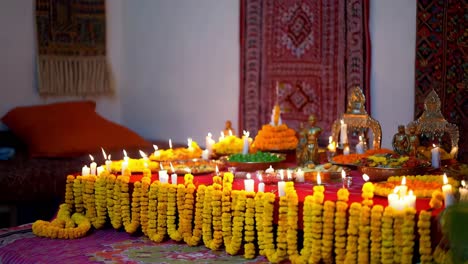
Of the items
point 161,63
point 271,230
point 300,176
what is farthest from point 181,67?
point 271,230

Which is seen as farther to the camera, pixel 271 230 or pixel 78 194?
pixel 78 194

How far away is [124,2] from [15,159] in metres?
2.11

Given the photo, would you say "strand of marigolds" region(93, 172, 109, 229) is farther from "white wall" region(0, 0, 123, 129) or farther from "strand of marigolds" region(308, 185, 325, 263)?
"white wall" region(0, 0, 123, 129)

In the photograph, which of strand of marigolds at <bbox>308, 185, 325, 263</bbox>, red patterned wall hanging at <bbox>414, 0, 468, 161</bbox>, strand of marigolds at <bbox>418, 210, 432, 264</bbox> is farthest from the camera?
red patterned wall hanging at <bbox>414, 0, 468, 161</bbox>

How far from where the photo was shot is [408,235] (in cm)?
258

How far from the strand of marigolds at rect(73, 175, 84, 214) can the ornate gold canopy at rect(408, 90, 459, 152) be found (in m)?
1.72

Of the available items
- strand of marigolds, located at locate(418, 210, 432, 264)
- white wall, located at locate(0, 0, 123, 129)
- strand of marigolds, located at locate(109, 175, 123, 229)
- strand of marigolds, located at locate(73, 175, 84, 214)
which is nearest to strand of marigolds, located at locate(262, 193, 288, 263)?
strand of marigolds, located at locate(418, 210, 432, 264)

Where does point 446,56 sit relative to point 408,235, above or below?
above

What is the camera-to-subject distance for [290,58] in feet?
17.6

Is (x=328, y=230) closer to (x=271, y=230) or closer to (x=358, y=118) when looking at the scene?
(x=271, y=230)

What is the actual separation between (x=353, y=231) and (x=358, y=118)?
1.43 metres

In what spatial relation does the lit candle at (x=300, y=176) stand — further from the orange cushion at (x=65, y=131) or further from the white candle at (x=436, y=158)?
the orange cushion at (x=65, y=131)

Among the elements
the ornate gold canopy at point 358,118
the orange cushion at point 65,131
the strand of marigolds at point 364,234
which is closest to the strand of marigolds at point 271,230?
the strand of marigolds at point 364,234

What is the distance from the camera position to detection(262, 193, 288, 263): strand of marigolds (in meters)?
2.91
